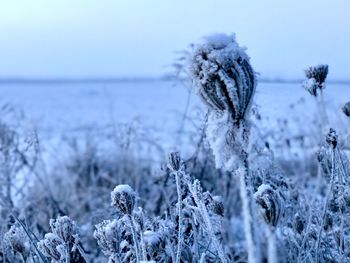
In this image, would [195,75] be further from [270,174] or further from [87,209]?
[87,209]

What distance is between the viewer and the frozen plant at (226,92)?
1.04 meters

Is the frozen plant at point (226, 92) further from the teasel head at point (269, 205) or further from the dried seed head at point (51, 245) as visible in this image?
the dried seed head at point (51, 245)

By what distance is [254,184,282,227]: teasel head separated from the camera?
1.04 metres

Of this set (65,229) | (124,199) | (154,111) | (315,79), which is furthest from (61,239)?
(154,111)

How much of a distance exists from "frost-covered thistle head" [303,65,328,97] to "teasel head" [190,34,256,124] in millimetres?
976

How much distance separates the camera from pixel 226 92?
1.04 meters

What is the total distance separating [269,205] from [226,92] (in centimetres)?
22

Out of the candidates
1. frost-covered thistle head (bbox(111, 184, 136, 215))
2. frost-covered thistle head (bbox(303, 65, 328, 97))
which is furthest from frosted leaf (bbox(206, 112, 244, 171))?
frost-covered thistle head (bbox(303, 65, 328, 97))

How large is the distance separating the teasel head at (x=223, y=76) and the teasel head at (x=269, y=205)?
0.54 feet

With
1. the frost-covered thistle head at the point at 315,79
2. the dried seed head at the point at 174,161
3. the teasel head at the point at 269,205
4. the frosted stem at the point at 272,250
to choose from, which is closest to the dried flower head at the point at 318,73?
the frost-covered thistle head at the point at 315,79

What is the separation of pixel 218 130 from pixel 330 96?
5.17 metres

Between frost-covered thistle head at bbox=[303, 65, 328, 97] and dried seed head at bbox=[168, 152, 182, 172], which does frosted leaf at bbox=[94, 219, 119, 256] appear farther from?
frost-covered thistle head at bbox=[303, 65, 328, 97]

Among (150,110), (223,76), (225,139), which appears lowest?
(150,110)

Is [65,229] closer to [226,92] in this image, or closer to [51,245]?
[51,245]
